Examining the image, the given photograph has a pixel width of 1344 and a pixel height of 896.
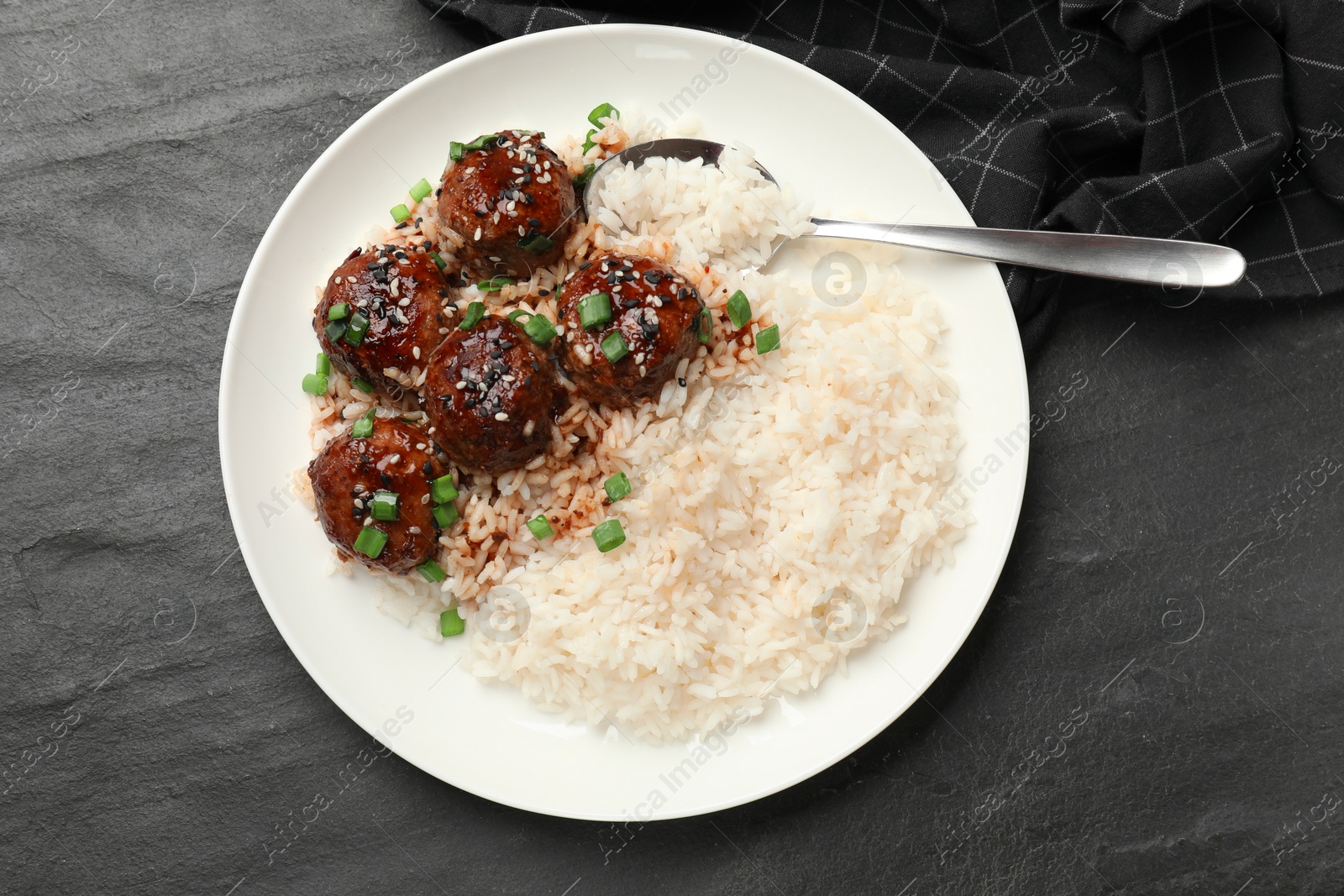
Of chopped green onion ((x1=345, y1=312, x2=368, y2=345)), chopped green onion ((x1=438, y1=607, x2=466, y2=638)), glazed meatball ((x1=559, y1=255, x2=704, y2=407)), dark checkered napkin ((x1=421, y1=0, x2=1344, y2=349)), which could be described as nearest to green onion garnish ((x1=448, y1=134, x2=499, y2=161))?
glazed meatball ((x1=559, y1=255, x2=704, y2=407))

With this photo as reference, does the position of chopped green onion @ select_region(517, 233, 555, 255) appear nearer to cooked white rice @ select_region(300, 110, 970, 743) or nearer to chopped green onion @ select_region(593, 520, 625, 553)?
cooked white rice @ select_region(300, 110, 970, 743)

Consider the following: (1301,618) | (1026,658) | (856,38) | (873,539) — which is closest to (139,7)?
(856,38)

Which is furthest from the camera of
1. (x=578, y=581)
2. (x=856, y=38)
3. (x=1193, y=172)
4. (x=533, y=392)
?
(x=856, y=38)

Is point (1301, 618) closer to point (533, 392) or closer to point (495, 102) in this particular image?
point (533, 392)

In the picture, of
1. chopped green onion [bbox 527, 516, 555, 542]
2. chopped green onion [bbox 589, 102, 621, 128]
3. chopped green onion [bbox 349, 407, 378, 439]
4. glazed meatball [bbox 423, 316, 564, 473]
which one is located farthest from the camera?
chopped green onion [bbox 589, 102, 621, 128]

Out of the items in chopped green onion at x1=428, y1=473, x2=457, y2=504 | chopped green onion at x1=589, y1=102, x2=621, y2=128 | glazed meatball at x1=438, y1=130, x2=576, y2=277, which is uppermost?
chopped green onion at x1=589, y1=102, x2=621, y2=128

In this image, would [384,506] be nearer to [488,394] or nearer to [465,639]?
[488,394]

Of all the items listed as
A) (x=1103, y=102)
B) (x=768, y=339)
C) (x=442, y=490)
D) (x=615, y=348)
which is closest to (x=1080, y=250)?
(x=1103, y=102)
